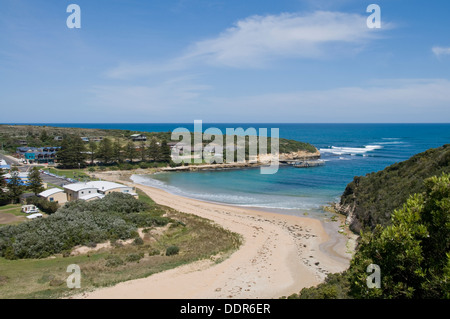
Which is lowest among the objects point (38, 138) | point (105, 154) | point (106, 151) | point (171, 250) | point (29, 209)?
point (171, 250)

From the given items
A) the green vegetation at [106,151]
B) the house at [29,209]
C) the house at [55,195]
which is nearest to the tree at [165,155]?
the green vegetation at [106,151]

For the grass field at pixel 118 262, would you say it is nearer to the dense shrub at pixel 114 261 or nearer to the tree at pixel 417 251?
the dense shrub at pixel 114 261

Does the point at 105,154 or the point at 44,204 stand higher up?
the point at 105,154

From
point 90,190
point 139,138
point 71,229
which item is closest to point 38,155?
point 139,138

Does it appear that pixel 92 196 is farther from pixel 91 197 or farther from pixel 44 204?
pixel 44 204
